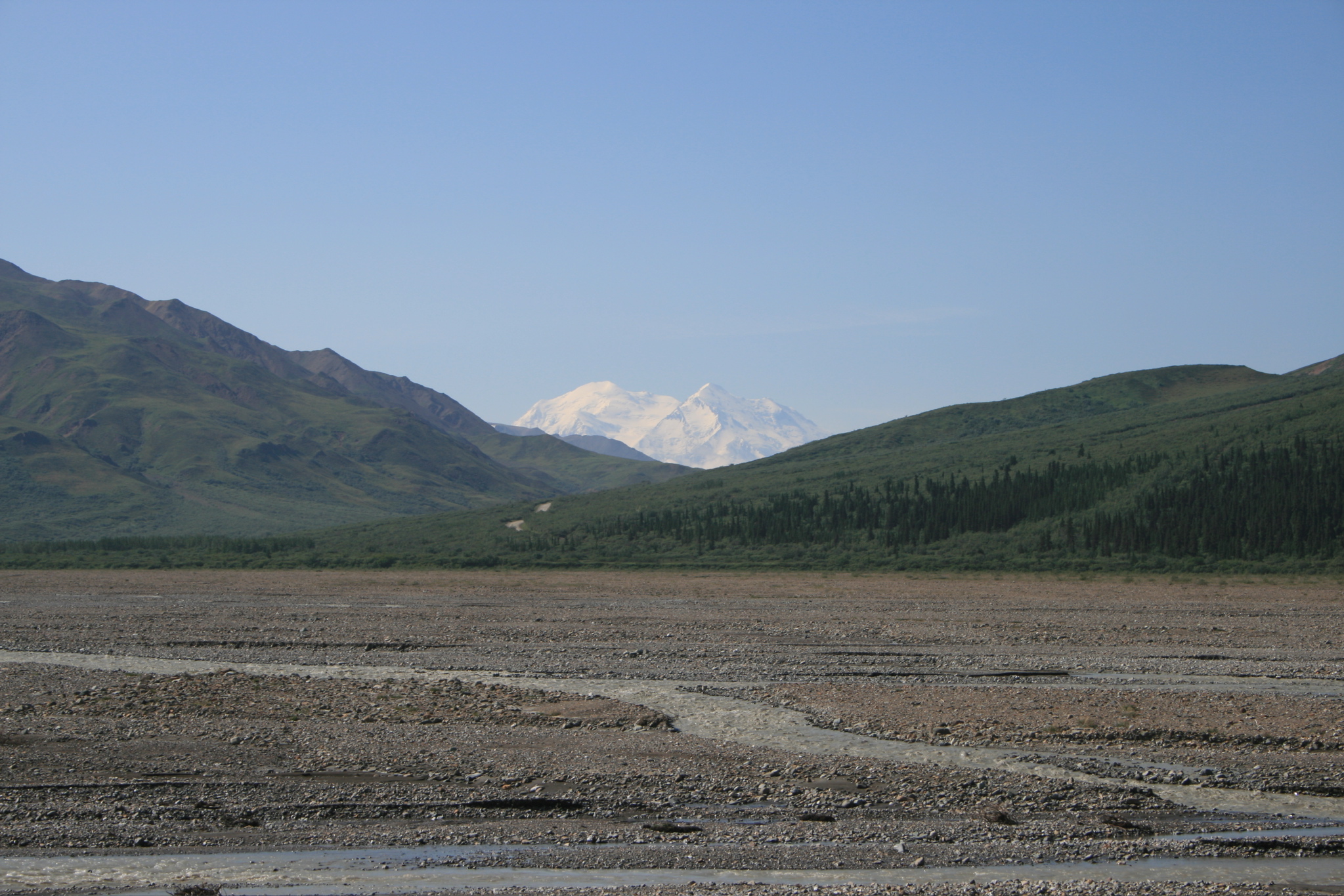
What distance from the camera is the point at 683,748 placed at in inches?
697

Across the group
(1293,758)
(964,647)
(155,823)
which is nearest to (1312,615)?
(964,647)

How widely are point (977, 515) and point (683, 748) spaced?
95.0m

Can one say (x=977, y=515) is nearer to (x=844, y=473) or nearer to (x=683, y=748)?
(x=844, y=473)

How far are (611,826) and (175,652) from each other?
73.2 ft

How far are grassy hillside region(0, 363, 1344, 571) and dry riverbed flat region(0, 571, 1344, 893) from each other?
54.8 metres

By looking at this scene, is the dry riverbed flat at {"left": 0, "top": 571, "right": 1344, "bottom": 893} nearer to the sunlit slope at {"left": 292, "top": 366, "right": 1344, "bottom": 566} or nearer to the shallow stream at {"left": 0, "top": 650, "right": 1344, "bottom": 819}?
the shallow stream at {"left": 0, "top": 650, "right": 1344, "bottom": 819}

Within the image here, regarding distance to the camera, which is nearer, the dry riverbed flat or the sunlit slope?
the dry riverbed flat

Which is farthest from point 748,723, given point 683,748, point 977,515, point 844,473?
point 844,473

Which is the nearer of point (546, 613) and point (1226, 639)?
point (1226, 639)

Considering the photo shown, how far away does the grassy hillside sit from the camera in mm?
88562

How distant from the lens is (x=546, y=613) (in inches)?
1775

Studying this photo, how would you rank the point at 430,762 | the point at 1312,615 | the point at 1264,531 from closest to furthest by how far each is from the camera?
the point at 430,762
the point at 1312,615
the point at 1264,531

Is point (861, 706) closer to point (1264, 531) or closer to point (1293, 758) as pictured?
point (1293, 758)

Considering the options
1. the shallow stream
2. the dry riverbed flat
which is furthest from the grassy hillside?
the shallow stream
